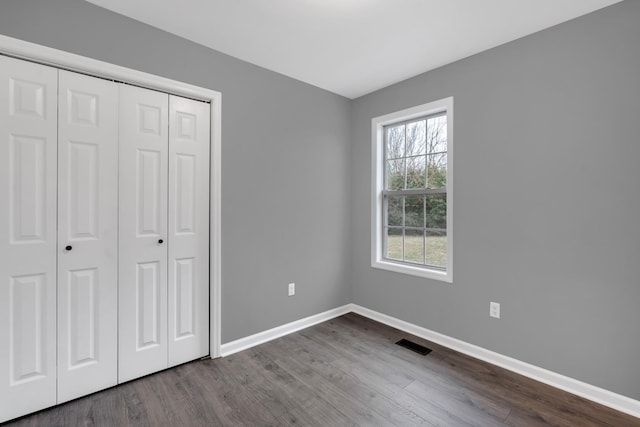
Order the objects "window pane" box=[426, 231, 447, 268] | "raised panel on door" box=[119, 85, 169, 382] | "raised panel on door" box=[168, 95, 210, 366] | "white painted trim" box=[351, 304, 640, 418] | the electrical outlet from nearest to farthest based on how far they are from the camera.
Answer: "white painted trim" box=[351, 304, 640, 418], "raised panel on door" box=[119, 85, 169, 382], "raised panel on door" box=[168, 95, 210, 366], the electrical outlet, "window pane" box=[426, 231, 447, 268]

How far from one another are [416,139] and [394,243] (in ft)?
3.82

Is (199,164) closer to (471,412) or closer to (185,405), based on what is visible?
(185,405)

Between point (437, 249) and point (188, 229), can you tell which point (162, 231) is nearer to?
point (188, 229)

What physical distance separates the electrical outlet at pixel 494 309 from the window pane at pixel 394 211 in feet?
3.87

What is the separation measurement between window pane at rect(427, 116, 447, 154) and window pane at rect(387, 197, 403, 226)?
2.07 ft

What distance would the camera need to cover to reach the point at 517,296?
7.66 ft

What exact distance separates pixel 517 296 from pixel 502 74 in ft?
5.87

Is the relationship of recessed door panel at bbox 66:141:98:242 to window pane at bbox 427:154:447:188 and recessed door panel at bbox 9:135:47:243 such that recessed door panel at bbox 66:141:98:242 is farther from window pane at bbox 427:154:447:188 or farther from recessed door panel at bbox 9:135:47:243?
window pane at bbox 427:154:447:188

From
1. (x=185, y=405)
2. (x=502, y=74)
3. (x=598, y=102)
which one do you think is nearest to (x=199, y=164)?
(x=185, y=405)

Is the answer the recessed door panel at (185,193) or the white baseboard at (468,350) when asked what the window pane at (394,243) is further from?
the recessed door panel at (185,193)

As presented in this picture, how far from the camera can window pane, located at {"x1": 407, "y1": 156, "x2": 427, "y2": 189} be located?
3076mm

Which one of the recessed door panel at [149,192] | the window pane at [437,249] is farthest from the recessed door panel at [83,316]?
the window pane at [437,249]

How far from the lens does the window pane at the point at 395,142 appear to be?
3.29 meters

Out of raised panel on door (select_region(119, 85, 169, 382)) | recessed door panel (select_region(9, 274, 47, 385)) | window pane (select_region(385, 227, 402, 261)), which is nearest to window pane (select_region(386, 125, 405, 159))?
window pane (select_region(385, 227, 402, 261))
